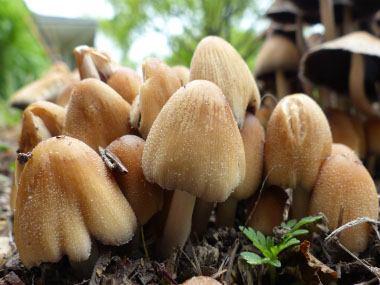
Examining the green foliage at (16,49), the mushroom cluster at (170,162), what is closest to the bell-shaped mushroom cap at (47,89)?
the mushroom cluster at (170,162)

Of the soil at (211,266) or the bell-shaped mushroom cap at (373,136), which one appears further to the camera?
the bell-shaped mushroom cap at (373,136)

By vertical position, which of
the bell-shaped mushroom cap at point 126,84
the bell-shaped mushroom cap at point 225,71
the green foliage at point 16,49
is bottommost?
the green foliage at point 16,49

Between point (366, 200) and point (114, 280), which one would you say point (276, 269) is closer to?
point (366, 200)

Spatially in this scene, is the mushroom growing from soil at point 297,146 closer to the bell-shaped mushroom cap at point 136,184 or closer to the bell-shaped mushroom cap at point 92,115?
the bell-shaped mushroom cap at point 136,184

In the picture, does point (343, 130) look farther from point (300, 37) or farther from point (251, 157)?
point (251, 157)

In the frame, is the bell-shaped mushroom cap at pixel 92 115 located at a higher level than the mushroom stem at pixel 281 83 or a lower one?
higher

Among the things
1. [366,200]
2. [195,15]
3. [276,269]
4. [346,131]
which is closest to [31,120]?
[276,269]

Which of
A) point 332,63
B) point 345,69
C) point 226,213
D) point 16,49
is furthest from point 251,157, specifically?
point 16,49

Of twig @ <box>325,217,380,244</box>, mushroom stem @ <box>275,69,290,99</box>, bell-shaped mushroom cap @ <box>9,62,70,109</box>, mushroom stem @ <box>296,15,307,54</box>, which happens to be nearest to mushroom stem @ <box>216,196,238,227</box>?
twig @ <box>325,217,380,244</box>

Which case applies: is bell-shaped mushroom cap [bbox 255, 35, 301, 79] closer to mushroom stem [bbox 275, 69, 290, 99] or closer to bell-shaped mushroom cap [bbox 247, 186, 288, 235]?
Result: mushroom stem [bbox 275, 69, 290, 99]
